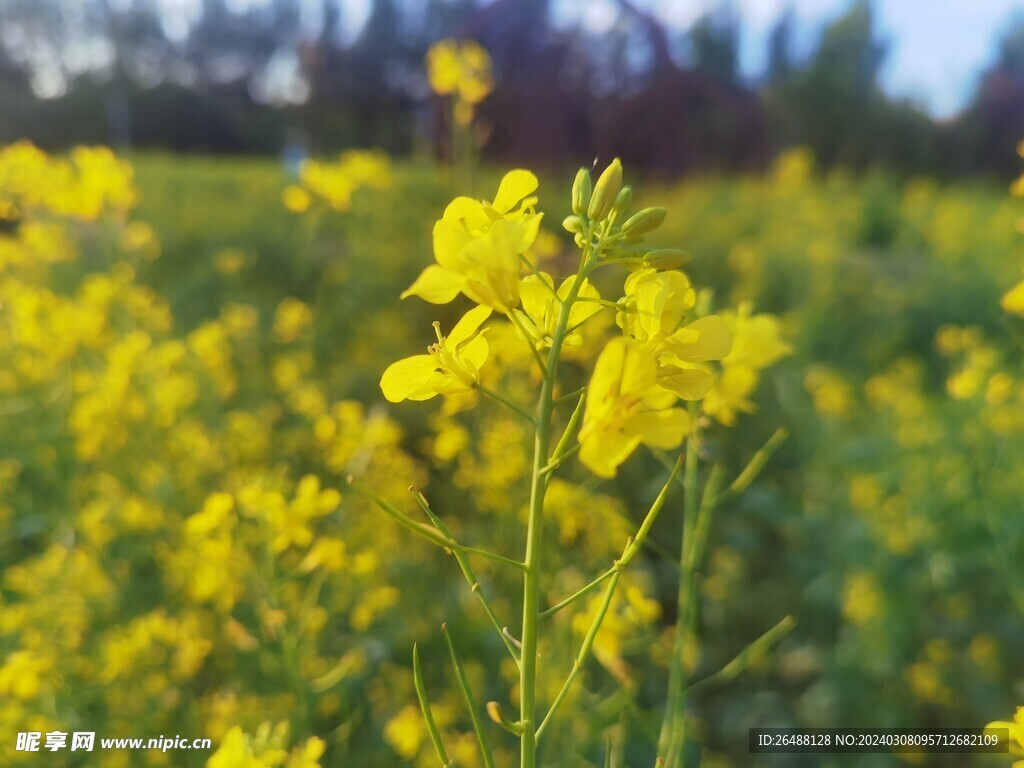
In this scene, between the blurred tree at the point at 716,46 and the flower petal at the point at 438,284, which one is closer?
the flower petal at the point at 438,284

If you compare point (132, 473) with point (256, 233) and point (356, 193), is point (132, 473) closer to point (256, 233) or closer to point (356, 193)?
point (356, 193)

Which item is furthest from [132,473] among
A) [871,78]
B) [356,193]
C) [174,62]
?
[871,78]

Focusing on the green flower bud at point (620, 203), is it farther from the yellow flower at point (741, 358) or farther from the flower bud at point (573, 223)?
the yellow flower at point (741, 358)

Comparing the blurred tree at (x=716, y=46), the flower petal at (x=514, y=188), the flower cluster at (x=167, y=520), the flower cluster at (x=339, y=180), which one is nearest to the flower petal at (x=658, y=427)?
the flower petal at (x=514, y=188)

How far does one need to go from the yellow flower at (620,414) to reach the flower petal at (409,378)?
0.18 m

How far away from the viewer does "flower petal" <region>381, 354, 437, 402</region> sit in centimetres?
79

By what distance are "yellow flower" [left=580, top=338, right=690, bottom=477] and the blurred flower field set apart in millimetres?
18

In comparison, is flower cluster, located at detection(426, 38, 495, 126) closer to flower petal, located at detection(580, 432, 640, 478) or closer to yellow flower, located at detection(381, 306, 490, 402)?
yellow flower, located at detection(381, 306, 490, 402)

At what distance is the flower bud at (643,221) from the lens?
2.44 ft

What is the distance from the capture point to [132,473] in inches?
96.2

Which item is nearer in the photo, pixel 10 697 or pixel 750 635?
pixel 10 697

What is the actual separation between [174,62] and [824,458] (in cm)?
766

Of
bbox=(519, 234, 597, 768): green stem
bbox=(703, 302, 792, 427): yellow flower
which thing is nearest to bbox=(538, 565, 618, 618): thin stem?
bbox=(519, 234, 597, 768): green stem

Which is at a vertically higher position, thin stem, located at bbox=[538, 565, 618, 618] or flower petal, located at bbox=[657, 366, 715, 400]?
flower petal, located at bbox=[657, 366, 715, 400]
